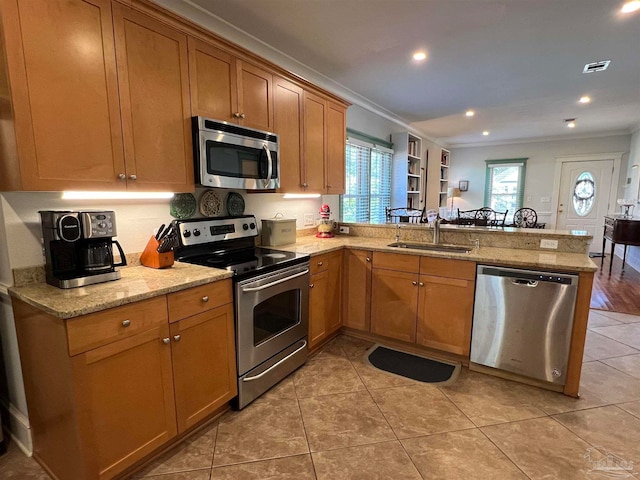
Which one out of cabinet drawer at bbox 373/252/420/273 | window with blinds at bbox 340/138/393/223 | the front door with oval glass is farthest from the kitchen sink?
the front door with oval glass

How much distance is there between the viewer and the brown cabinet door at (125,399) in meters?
1.38

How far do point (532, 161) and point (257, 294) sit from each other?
8402mm

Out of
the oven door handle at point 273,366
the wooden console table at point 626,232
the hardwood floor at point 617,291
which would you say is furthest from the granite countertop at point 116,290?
the wooden console table at point 626,232

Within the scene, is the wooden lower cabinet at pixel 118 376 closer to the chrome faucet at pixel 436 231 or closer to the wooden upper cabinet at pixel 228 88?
the wooden upper cabinet at pixel 228 88

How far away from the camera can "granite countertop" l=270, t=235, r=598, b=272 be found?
2209mm

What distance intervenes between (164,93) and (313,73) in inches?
85.4

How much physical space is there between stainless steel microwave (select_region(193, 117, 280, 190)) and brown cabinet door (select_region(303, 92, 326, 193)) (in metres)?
0.48

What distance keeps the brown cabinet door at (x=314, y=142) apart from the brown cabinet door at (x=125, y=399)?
6.27ft

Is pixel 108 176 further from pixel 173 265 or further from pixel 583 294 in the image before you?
pixel 583 294

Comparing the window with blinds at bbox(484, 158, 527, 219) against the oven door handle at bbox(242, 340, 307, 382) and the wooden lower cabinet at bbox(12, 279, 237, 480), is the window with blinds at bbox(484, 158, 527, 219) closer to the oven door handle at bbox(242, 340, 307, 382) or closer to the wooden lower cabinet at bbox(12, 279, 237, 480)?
the oven door handle at bbox(242, 340, 307, 382)

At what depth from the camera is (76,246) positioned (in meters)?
1.63

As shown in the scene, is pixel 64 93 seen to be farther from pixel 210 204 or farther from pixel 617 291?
pixel 617 291

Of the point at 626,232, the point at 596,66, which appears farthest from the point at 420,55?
the point at 626,232

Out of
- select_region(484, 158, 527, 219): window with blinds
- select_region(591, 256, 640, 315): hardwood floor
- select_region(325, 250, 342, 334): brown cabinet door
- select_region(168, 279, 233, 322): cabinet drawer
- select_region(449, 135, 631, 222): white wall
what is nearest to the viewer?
select_region(168, 279, 233, 322): cabinet drawer
